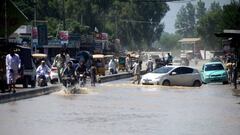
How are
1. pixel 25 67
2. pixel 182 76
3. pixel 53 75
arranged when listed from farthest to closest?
pixel 53 75 → pixel 182 76 → pixel 25 67

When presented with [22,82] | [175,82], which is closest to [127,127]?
[22,82]

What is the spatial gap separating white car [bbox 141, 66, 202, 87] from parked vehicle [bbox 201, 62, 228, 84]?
5.29 meters

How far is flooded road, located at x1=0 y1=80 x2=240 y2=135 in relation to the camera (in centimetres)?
1493

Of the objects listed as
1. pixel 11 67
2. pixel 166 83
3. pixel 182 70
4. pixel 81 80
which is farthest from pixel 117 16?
pixel 11 67

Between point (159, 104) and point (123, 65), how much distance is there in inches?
2005

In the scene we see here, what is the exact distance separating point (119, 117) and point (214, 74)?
28533mm

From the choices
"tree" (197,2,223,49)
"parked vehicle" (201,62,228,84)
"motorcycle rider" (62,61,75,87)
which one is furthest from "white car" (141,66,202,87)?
"tree" (197,2,223,49)

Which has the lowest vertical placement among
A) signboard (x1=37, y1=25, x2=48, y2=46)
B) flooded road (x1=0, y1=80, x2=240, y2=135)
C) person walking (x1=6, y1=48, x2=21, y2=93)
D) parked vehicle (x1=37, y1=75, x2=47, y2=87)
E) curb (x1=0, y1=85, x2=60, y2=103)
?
flooded road (x1=0, y1=80, x2=240, y2=135)

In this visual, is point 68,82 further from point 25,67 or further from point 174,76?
point 174,76

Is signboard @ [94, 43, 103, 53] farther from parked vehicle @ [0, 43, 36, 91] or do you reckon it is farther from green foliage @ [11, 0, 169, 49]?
parked vehicle @ [0, 43, 36, 91]

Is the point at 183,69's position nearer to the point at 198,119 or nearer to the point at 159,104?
the point at 159,104

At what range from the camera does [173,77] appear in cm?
3941

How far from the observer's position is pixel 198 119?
17.7 metres

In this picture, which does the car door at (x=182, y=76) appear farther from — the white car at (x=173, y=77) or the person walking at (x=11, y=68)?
the person walking at (x=11, y=68)
